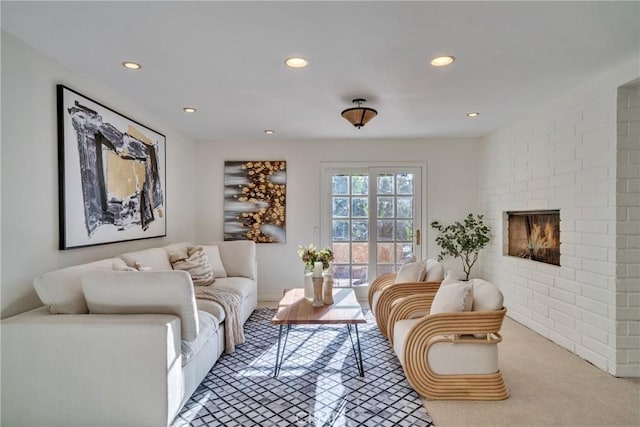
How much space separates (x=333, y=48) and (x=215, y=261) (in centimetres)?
283

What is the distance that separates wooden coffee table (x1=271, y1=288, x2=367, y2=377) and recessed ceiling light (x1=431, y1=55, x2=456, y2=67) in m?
1.96

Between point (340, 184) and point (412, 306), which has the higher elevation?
point (340, 184)

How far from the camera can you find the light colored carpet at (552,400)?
2.21 m

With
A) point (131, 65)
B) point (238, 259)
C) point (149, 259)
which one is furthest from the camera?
point (238, 259)

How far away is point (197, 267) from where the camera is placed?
3746mm

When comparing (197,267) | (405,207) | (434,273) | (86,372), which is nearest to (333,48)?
(434,273)

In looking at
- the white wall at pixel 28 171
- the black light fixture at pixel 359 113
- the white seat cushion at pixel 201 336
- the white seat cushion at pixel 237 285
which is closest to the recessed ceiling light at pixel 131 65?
the white wall at pixel 28 171

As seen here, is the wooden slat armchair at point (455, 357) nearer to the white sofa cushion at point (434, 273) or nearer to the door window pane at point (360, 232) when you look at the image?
the white sofa cushion at point (434, 273)

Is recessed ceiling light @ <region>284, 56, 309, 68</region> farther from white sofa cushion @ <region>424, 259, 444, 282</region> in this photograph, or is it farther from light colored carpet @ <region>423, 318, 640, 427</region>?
light colored carpet @ <region>423, 318, 640, 427</region>

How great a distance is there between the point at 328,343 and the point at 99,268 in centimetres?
209

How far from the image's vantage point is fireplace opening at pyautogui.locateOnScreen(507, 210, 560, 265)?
142 inches

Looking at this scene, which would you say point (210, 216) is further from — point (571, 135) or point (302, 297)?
point (571, 135)

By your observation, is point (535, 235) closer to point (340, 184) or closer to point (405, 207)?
point (405, 207)

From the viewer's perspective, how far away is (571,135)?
3311mm
